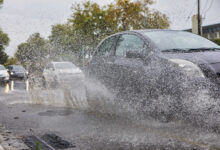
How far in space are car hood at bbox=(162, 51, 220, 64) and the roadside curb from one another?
2.30 meters

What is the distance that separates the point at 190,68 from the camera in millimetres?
4508

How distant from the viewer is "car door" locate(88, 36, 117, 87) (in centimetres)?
624

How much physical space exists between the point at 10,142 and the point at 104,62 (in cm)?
280

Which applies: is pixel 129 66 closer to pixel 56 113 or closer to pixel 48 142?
pixel 48 142

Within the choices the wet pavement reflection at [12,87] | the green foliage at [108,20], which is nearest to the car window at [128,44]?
the wet pavement reflection at [12,87]

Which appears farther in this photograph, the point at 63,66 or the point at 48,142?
the point at 63,66

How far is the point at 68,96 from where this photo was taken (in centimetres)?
888

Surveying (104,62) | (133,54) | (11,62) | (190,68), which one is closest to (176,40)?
(133,54)

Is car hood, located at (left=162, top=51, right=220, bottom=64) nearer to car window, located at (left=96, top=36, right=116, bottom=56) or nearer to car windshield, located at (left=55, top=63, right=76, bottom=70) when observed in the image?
car window, located at (left=96, top=36, right=116, bottom=56)

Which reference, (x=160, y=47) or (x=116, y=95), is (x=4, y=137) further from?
(x=160, y=47)

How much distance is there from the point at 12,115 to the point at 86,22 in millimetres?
33229

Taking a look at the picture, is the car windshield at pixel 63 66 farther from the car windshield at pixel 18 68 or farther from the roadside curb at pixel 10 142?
the car windshield at pixel 18 68

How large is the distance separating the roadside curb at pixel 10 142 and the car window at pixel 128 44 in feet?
7.67

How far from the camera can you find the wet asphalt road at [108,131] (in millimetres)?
3939
